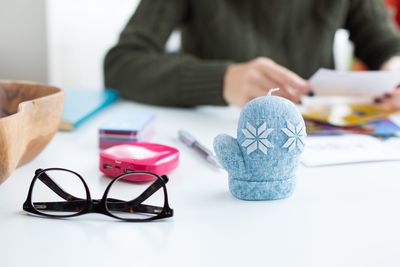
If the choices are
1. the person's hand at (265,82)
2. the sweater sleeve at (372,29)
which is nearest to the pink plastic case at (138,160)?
the person's hand at (265,82)

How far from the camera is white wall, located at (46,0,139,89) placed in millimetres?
1327

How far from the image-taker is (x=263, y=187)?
542mm

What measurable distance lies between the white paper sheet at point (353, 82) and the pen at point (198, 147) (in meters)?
0.24

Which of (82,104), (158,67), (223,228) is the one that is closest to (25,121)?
(223,228)

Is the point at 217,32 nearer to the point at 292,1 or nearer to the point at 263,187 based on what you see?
the point at 292,1

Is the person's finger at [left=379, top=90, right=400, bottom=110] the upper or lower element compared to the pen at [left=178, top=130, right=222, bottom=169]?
upper

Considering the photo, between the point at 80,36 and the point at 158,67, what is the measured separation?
2.11ft

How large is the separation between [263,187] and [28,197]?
230 mm

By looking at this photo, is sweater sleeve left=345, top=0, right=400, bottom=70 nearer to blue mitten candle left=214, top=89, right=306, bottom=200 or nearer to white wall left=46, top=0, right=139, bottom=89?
white wall left=46, top=0, right=139, bottom=89

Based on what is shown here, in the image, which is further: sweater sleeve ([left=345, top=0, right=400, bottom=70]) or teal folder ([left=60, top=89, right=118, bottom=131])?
sweater sleeve ([left=345, top=0, right=400, bottom=70])

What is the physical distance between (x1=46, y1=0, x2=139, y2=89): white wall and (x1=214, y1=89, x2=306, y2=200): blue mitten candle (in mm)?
795

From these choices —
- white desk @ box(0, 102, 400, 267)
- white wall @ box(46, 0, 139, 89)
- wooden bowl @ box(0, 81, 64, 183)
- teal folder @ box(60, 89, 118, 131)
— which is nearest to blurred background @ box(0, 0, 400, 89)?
white wall @ box(46, 0, 139, 89)

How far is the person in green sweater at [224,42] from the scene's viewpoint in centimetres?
103

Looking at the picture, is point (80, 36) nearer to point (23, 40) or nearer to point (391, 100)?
point (23, 40)
